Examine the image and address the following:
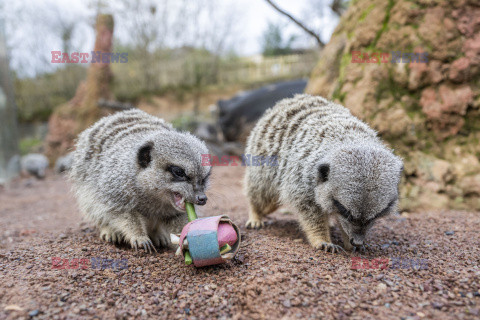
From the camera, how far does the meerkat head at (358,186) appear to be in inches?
116

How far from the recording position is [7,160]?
1089 centimetres

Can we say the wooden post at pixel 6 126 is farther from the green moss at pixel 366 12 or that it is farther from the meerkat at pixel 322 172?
the green moss at pixel 366 12

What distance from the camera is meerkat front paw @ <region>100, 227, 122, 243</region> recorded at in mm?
3771

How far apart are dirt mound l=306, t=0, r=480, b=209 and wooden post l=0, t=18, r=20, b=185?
10.2 meters

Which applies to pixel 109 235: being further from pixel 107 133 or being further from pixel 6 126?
pixel 6 126

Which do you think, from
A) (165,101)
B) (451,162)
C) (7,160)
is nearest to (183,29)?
(165,101)

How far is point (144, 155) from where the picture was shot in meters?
3.58

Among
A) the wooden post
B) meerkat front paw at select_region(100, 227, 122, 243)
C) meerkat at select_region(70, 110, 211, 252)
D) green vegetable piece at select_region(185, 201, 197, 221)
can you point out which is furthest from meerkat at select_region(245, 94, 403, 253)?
the wooden post

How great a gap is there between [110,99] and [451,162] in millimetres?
11124

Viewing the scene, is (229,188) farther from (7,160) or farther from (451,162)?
(7,160)

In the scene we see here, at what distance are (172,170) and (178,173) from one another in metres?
0.07

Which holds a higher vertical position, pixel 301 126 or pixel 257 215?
A: pixel 301 126

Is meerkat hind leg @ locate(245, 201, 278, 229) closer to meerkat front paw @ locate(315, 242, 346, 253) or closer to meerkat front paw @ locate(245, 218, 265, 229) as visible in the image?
meerkat front paw @ locate(245, 218, 265, 229)

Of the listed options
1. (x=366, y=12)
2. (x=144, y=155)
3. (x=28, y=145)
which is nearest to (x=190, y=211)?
(x=144, y=155)
